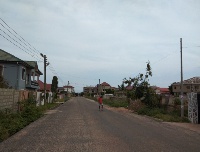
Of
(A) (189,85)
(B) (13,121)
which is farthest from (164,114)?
(A) (189,85)

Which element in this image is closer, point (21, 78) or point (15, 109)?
point (15, 109)

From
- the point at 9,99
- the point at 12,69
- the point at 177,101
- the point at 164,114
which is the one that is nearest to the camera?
the point at 9,99

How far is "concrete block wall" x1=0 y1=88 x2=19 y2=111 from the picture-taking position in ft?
58.1

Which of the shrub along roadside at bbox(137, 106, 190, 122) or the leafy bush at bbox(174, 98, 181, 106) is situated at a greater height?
the leafy bush at bbox(174, 98, 181, 106)

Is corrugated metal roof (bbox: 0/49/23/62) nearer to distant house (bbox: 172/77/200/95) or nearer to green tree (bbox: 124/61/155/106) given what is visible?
green tree (bbox: 124/61/155/106)

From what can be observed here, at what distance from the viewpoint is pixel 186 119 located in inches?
861

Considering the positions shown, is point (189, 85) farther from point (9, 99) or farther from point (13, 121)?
point (13, 121)

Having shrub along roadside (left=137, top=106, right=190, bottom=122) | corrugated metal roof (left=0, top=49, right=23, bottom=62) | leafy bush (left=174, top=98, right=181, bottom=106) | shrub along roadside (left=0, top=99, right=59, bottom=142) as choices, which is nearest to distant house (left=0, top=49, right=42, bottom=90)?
corrugated metal roof (left=0, top=49, right=23, bottom=62)

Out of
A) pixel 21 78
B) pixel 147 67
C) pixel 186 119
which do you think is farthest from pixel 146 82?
pixel 21 78

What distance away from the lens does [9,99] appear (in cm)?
1948

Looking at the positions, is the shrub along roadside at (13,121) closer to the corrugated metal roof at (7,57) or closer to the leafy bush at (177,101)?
the leafy bush at (177,101)

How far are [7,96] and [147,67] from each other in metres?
19.8

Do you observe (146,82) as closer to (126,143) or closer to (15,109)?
(15,109)

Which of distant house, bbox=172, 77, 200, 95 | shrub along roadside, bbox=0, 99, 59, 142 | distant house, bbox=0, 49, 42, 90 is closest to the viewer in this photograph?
shrub along roadside, bbox=0, 99, 59, 142
